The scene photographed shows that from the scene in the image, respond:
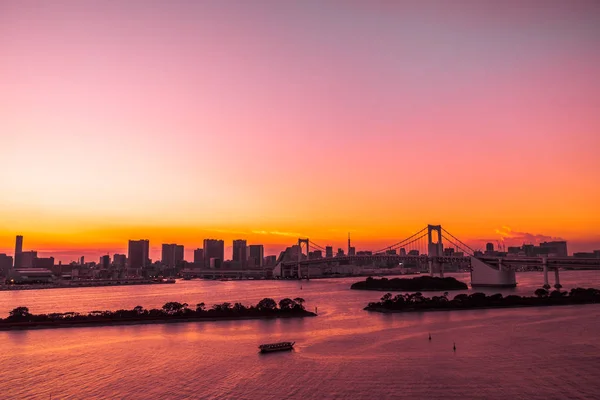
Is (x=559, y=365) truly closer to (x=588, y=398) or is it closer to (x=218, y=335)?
(x=588, y=398)

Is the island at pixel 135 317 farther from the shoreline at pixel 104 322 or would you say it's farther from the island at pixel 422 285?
the island at pixel 422 285

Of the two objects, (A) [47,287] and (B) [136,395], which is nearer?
(B) [136,395]

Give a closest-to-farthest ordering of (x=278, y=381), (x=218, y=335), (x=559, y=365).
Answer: (x=278, y=381), (x=559, y=365), (x=218, y=335)

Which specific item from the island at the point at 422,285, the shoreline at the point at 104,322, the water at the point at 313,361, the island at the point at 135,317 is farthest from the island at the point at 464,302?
the island at the point at 422,285

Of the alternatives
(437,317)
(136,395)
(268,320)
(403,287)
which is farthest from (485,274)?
(136,395)

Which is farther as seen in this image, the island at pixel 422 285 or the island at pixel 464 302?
the island at pixel 422 285

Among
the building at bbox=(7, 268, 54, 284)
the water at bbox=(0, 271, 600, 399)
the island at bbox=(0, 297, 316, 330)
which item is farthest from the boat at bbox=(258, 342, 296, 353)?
the building at bbox=(7, 268, 54, 284)

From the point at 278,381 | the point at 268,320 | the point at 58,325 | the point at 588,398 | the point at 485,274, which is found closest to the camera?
the point at 588,398

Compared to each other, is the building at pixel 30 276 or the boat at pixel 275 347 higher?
the building at pixel 30 276
